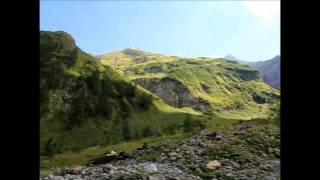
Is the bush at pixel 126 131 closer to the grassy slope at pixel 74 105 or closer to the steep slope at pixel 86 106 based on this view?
the steep slope at pixel 86 106

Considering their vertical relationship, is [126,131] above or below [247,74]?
below

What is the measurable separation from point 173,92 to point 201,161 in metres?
121

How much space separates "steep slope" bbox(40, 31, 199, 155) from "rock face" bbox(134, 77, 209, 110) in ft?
118

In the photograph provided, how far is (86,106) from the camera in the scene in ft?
305

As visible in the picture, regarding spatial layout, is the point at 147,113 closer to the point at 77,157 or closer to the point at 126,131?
the point at 126,131

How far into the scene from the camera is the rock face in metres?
149

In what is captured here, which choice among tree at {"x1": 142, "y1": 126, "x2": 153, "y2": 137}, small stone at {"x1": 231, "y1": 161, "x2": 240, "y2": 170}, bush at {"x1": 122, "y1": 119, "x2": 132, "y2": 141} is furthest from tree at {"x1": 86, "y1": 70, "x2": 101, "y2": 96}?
small stone at {"x1": 231, "y1": 161, "x2": 240, "y2": 170}

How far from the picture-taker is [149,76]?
169m

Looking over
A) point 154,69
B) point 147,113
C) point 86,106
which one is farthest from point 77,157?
point 154,69
